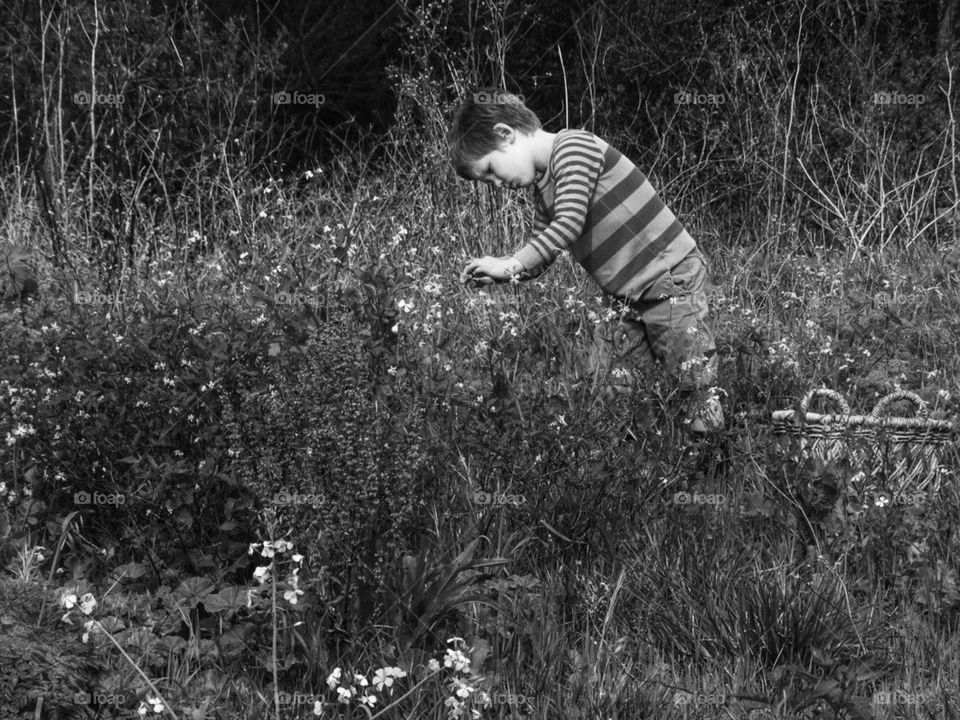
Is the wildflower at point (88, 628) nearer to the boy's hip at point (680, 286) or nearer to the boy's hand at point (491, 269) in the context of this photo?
the boy's hand at point (491, 269)

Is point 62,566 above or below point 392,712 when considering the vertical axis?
below

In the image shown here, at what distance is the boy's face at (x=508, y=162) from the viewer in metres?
3.96

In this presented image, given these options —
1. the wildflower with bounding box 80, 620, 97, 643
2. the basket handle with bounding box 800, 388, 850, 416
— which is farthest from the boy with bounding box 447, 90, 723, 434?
the wildflower with bounding box 80, 620, 97, 643

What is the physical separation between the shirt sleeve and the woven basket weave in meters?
0.86

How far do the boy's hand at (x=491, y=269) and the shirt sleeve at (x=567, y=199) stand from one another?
0.11 m

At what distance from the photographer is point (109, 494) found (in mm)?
3141

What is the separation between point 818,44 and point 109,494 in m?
6.43

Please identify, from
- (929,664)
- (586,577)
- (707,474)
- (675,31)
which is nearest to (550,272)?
(707,474)

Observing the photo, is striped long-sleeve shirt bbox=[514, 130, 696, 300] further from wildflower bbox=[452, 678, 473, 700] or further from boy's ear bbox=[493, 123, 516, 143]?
wildflower bbox=[452, 678, 473, 700]

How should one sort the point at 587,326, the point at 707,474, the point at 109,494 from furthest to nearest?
the point at 587,326 < the point at 707,474 < the point at 109,494

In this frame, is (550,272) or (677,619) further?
(550,272)

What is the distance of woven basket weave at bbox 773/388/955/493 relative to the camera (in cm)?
316

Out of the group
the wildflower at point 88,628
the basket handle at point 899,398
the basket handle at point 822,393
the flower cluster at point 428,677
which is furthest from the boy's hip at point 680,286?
the wildflower at point 88,628

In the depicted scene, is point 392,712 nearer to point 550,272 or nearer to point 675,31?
point 550,272
